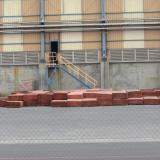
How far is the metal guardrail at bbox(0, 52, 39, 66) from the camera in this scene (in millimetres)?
45656

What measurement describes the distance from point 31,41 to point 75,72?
4.94m

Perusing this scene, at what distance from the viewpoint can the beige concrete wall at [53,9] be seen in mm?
45706

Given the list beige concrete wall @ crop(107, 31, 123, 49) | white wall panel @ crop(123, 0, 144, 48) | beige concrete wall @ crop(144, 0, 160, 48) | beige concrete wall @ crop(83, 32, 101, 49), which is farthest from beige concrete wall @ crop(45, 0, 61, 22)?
beige concrete wall @ crop(144, 0, 160, 48)

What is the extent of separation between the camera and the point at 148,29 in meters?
44.4

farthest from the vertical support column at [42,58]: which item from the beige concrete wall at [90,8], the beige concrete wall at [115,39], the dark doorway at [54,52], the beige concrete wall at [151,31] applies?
the beige concrete wall at [151,31]

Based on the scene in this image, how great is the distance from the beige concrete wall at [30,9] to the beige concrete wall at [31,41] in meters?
1.39

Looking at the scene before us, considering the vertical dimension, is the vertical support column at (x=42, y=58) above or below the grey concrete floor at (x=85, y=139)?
above

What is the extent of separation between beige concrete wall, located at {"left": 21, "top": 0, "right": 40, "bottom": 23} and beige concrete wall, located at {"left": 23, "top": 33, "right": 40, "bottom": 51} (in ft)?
4.56

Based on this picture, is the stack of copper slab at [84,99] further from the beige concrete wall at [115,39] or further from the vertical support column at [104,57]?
the beige concrete wall at [115,39]

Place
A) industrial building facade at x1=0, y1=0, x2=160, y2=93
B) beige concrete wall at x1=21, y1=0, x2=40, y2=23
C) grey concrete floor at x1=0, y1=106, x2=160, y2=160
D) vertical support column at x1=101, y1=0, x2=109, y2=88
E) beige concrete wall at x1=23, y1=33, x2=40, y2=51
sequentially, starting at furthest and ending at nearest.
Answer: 1. beige concrete wall at x1=21, y1=0, x2=40, y2=23
2. beige concrete wall at x1=23, y1=33, x2=40, y2=51
3. industrial building facade at x1=0, y1=0, x2=160, y2=93
4. vertical support column at x1=101, y1=0, x2=109, y2=88
5. grey concrete floor at x1=0, y1=106, x2=160, y2=160

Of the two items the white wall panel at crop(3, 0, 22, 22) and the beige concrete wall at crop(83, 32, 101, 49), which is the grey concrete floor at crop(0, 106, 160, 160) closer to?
the beige concrete wall at crop(83, 32, 101, 49)

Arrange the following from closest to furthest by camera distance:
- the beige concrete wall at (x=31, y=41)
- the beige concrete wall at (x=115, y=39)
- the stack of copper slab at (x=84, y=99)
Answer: the stack of copper slab at (x=84, y=99) < the beige concrete wall at (x=115, y=39) < the beige concrete wall at (x=31, y=41)

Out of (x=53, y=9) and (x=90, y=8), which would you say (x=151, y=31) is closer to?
(x=90, y=8)

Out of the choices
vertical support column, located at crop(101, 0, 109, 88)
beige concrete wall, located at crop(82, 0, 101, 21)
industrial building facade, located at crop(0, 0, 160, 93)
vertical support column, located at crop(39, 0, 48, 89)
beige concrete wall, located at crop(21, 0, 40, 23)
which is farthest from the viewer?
beige concrete wall, located at crop(21, 0, 40, 23)
